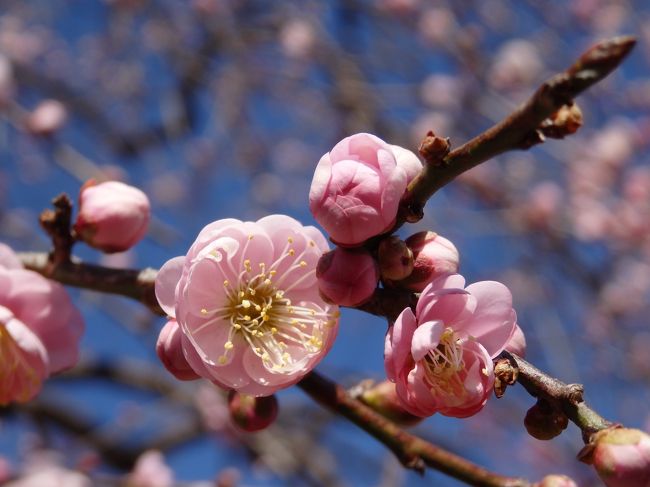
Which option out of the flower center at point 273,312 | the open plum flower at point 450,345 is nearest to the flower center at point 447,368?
the open plum flower at point 450,345

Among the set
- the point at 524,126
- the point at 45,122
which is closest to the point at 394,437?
the point at 524,126

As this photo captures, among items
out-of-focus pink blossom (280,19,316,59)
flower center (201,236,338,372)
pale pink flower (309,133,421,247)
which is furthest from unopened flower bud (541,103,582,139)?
out-of-focus pink blossom (280,19,316,59)

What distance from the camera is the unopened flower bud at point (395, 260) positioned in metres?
0.97

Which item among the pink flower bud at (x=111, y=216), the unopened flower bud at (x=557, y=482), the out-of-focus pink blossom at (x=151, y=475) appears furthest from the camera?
the out-of-focus pink blossom at (x=151, y=475)

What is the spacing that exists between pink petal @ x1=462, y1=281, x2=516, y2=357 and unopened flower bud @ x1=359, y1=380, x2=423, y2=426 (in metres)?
0.29

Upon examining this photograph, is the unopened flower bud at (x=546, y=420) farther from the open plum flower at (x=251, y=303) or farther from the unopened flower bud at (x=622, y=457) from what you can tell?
the open plum flower at (x=251, y=303)

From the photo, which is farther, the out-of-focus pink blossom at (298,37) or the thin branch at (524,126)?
the out-of-focus pink blossom at (298,37)

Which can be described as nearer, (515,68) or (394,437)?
(394,437)

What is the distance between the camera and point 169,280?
3.57ft

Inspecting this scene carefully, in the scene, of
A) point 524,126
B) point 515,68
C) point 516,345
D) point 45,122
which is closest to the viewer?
point 524,126

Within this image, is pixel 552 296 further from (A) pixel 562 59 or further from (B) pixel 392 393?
(B) pixel 392 393

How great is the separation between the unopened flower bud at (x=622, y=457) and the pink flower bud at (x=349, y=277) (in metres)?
0.36

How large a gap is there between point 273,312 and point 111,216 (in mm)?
374

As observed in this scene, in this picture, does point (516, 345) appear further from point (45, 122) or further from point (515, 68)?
point (515, 68)
